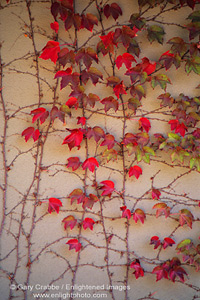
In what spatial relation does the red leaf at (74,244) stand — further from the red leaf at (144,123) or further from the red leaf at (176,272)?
the red leaf at (144,123)

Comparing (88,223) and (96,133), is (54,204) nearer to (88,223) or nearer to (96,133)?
(88,223)

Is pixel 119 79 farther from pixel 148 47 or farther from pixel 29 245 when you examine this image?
pixel 29 245

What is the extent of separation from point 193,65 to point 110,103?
0.63m

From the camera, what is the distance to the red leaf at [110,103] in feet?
6.09

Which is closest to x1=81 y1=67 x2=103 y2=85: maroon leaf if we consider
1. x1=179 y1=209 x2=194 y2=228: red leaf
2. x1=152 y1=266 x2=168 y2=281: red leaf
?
x1=179 y1=209 x2=194 y2=228: red leaf

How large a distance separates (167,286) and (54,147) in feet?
4.53

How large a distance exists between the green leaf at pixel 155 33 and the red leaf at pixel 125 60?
0.72 ft

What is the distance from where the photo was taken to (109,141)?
1894 millimetres

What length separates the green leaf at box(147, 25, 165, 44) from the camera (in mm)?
1852

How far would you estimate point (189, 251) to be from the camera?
199 centimetres

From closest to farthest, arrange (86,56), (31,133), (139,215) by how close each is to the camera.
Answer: (86,56)
(31,133)
(139,215)

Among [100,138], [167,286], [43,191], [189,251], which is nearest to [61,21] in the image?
[100,138]

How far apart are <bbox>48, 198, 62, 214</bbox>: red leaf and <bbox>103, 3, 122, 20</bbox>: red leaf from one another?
4.47 ft

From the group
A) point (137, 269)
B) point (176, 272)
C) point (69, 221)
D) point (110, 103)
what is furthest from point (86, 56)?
point (176, 272)
